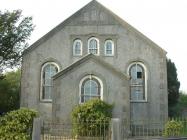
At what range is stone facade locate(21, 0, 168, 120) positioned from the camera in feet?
87.6

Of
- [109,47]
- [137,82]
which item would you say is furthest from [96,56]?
[137,82]

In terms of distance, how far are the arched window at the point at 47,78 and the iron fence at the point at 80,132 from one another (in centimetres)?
679

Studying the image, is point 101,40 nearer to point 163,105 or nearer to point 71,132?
point 163,105

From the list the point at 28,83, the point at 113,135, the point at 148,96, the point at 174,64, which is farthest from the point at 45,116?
the point at 174,64

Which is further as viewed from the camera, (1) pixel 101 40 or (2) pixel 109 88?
(1) pixel 101 40

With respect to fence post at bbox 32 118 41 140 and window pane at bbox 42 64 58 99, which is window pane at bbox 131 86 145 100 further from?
fence post at bbox 32 118 41 140

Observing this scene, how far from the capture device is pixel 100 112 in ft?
74.5

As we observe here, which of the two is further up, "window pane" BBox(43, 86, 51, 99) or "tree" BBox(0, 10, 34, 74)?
"tree" BBox(0, 10, 34, 74)

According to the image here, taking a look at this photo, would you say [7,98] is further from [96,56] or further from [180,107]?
[180,107]

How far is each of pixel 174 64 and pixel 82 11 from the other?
14.1 m

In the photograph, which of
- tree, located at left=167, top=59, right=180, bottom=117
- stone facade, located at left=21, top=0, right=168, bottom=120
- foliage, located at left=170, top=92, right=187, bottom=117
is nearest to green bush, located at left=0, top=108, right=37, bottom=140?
stone facade, located at left=21, top=0, right=168, bottom=120

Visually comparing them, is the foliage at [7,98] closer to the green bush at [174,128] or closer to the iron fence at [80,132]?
the iron fence at [80,132]

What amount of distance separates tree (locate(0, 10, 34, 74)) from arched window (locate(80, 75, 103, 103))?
7.46 m

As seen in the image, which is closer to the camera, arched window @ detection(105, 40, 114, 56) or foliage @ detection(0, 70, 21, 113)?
arched window @ detection(105, 40, 114, 56)
